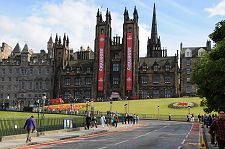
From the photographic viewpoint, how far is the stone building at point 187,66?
9043cm

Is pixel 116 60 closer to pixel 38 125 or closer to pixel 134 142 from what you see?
pixel 38 125

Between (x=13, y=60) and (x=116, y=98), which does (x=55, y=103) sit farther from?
(x=13, y=60)

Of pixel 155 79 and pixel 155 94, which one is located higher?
pixel 155 79

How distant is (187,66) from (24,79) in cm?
5187

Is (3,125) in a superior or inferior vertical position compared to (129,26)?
inferior

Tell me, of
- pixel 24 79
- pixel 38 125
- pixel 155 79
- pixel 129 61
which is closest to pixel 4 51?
pixel 24 79

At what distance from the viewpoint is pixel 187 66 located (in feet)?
307

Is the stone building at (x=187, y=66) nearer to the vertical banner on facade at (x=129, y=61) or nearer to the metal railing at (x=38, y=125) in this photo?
the vertical banner on facade at (x=129, y=61)

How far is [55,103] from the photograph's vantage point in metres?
86.7

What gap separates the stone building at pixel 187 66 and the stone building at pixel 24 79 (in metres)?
41.6

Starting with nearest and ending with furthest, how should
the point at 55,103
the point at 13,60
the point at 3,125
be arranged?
the point at 3,125, the point at 55,103, the point at 13,60

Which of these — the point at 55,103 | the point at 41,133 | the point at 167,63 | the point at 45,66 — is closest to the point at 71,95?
the point at 55,103

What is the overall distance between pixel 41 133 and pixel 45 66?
7542 centimetres

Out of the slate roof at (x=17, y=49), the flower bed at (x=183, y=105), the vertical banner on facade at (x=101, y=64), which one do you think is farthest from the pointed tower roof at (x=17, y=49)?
the flower bed at (x=183, y=105)
